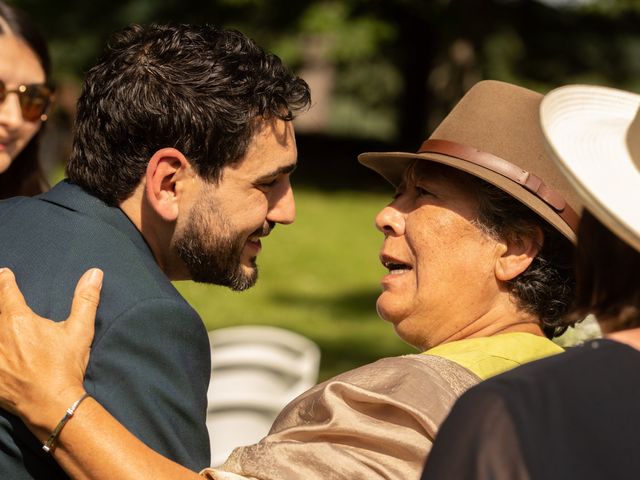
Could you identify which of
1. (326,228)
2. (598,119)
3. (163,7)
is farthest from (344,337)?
(163,7)

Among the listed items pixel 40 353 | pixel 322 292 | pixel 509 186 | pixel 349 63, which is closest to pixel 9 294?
pixel 40 353

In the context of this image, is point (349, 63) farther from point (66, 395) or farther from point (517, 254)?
point (66, 395)

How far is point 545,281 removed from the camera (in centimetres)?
293

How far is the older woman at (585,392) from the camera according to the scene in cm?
153

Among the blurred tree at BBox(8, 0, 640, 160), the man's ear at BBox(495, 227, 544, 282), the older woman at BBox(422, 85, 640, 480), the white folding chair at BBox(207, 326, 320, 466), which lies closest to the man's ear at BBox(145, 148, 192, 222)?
the man's ear at BBox(495, 227, 544, 282)

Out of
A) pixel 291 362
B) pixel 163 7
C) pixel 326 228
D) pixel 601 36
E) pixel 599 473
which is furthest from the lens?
pixel 601 36

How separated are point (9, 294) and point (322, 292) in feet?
35.3

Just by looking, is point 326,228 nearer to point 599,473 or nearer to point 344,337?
point 344,337

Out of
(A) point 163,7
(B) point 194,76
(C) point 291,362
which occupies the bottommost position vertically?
(A) point 163,7

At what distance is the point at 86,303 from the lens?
2.48 meters

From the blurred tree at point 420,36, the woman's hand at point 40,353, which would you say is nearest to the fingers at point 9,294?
the woman's hand at point 40,353

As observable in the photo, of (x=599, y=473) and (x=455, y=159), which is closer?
(x=599, y=473)

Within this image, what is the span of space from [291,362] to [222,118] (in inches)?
139

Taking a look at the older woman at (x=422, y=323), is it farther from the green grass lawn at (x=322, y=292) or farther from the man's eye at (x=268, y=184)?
the green grass lawn at (x=322, y=292)
